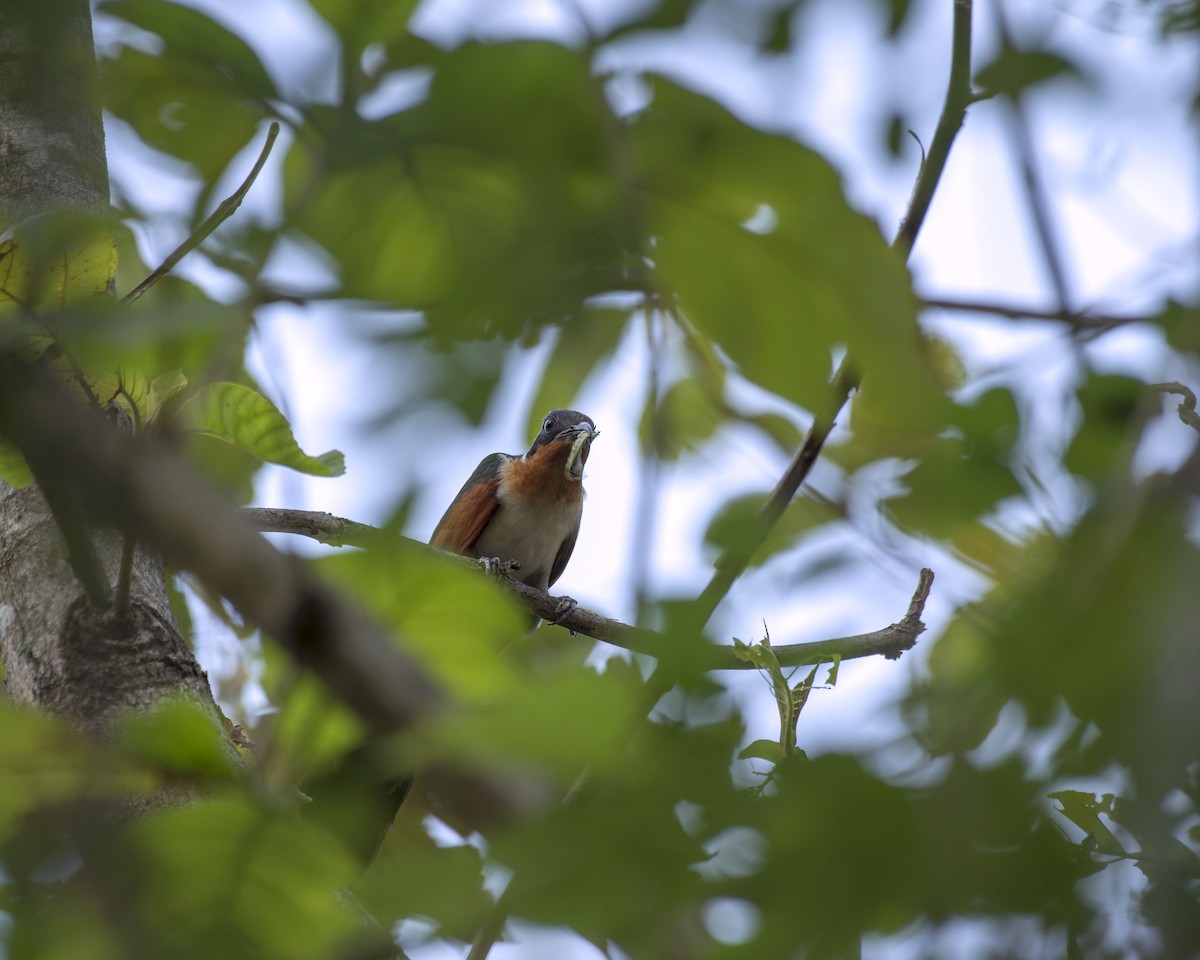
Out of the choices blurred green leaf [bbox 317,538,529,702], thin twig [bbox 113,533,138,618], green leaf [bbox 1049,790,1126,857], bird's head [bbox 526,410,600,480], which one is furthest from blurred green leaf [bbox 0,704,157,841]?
bird's head [bbox 526,410,600,480]

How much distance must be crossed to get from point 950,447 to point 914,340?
0.71 feet

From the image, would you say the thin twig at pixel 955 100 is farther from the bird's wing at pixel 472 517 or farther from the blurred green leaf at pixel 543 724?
the bird's wing at pixel 472 517

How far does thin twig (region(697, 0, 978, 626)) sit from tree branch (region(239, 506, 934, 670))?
46 millimetres

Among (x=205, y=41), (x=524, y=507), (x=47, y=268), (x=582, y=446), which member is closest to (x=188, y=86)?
(x=205, y=41)

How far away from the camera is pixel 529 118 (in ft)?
2.64

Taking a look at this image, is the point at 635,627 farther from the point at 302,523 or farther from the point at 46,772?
the point at 302,523

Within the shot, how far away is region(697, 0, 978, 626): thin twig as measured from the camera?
825 mm

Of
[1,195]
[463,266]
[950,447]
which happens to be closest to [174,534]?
[463,266]

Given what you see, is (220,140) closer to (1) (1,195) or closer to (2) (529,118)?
(2) (529,118)

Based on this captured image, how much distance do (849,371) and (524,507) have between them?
20.5ft

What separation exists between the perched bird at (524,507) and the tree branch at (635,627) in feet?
7.19

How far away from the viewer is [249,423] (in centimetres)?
204

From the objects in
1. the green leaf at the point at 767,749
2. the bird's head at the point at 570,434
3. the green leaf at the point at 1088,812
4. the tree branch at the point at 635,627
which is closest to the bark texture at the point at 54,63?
the tree branch at the point at 635,627

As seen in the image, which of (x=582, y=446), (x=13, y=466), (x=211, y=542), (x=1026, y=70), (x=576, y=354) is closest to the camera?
(x=211, y=542)
